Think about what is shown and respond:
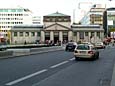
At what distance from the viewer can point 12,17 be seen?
188 metres

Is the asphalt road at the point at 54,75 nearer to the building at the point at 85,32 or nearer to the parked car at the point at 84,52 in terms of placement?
the parked car at the point at 84,52

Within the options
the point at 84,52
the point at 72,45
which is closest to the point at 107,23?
the point at 72,45

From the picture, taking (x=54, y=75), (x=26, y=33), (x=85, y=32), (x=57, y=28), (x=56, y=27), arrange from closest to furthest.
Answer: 1. (x=54, y=75)
2. (x=56, y=27)
3. (x=57, y=28)
4. (x=26, y=33)
5. (x=85, y=32)

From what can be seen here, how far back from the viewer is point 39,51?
50.0 m

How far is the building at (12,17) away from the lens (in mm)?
183375

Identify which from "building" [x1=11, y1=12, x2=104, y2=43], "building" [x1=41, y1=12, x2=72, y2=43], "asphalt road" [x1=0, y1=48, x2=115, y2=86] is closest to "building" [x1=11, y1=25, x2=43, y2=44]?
"building" [x1=11, y1=12, x2=104, y2=43]

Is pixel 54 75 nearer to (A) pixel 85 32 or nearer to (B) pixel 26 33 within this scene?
(B) pixel 26 33

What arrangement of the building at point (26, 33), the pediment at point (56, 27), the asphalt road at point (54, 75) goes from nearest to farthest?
the asphalt road at point (54, 75), the building at point (26, 33), the pediment at point (56, 27)

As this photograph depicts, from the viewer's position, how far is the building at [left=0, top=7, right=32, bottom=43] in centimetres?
18338

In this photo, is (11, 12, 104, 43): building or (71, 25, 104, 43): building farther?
(71, 25, 104, 43): building

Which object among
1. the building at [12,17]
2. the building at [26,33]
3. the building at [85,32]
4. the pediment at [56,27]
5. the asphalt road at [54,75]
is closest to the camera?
the asphalt road at [54,75]

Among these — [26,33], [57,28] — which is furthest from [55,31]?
[26,33]

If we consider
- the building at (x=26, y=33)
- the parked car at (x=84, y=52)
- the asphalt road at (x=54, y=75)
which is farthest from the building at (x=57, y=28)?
the asphalt road at (x=54, y=75)

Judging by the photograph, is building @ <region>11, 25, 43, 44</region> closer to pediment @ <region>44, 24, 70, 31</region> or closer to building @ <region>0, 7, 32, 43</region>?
pediment @ <region>44, 24, 70, 31</region>
